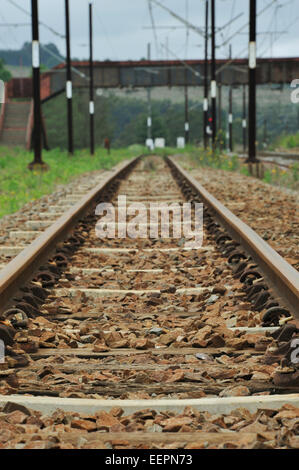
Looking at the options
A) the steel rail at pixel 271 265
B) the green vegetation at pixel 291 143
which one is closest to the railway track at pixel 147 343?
the steel rail at pixel 271 265

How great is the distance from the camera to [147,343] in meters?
3.60

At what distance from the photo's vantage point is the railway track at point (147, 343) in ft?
8.38

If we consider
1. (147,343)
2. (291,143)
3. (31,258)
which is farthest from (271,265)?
(291,143)

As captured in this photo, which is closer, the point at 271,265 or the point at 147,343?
the point at 147,343

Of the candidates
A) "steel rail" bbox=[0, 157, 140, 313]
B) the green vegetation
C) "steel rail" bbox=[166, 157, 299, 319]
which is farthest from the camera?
the green vegetation

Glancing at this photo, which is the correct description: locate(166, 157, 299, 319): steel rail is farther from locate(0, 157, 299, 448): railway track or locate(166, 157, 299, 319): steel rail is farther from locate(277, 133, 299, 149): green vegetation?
locate(277, 133, 299, 149): green vegetation

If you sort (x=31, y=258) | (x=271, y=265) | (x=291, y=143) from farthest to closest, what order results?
(x=291, y=143) < (x=31, y=258) < (x=271, y=265)

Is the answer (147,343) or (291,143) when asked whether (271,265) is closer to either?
(147,343)

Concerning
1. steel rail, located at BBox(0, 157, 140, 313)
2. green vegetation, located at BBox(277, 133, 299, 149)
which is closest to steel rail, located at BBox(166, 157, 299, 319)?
steel rail, located at BBox(0, 157, 140, 313)

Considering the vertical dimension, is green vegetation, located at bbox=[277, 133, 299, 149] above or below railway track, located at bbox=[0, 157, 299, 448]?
above

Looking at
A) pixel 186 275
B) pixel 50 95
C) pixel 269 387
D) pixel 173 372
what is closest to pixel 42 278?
pixel 186 275

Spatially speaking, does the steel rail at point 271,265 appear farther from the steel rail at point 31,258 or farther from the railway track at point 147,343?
the steel rail at point 31,258

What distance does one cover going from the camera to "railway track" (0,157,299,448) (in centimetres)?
255

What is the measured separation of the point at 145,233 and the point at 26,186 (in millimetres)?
7235
